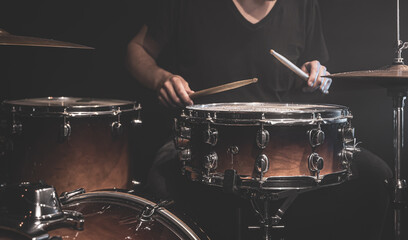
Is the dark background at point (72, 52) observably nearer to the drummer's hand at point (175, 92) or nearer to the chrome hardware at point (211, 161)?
the drummer's hand at point (175, 92)

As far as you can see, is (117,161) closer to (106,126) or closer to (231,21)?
(106,126)

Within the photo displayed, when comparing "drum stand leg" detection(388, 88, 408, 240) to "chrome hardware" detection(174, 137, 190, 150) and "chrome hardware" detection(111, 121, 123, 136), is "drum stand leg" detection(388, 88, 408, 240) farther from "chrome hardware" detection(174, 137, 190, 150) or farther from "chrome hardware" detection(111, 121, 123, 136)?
"chrome hardware" detection(111, 121, 123, 136)

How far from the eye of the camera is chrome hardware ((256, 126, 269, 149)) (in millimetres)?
1698

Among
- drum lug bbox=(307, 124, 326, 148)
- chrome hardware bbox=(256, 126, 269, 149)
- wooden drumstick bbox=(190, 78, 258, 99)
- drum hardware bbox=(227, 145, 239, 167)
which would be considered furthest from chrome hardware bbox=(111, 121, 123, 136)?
drum lug bbox=(307, 124, 326, 148)

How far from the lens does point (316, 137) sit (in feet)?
5.66

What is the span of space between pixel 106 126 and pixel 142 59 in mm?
617

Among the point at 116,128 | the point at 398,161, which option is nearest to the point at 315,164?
the point at 398,161

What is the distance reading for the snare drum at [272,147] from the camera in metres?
1.71

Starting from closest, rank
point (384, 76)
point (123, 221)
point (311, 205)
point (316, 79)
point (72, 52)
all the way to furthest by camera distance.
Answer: point (123, 221) → point (384, 76) → point (316, 79) → point (311, 205) → point (72, 52)

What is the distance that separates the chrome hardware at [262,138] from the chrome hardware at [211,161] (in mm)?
173

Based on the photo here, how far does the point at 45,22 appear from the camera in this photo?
291cm

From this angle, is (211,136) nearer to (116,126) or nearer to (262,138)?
(262,138)

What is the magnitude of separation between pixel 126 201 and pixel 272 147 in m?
0.55

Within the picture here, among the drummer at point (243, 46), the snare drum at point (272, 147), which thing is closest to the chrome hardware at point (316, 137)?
the snare drum at point (272, 147)
